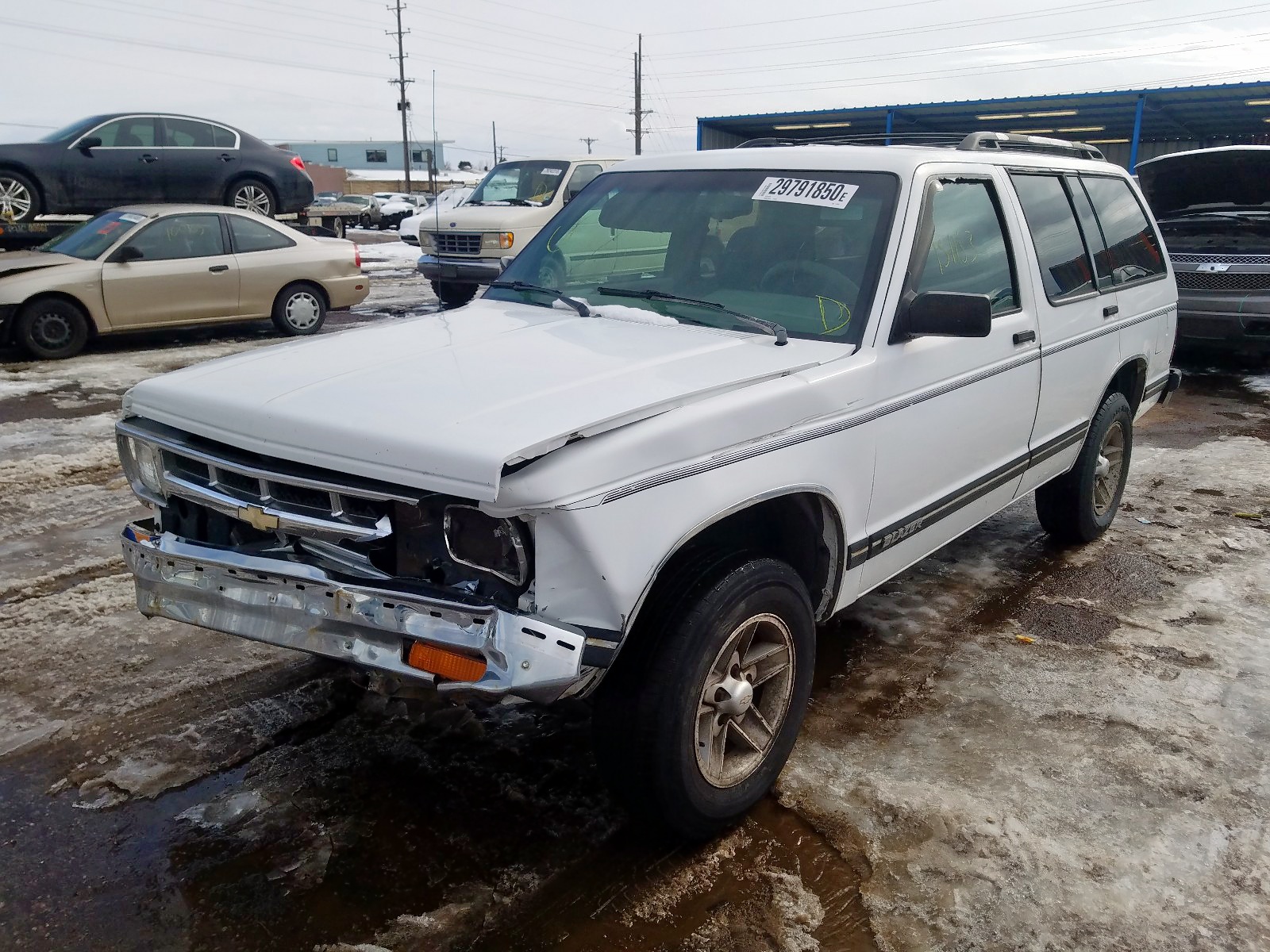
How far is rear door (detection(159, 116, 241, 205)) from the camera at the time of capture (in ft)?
41.3

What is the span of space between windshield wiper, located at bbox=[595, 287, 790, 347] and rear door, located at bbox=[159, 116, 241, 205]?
10998 mm

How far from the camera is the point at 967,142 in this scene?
4.17 metres

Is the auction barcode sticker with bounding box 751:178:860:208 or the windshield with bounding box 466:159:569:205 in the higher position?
the windshield with bounding box 466:159:569:205

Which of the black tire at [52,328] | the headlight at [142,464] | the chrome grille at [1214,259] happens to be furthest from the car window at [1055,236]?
the black tire at [52,328]

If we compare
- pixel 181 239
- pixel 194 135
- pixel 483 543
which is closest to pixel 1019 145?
pixel 483 543

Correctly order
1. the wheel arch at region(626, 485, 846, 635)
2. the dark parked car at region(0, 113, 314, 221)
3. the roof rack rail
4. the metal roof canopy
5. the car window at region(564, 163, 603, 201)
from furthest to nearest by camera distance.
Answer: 1. the metal roof canopy
2. the car window at region(564, 163, 603, 201)
3. the dark parked car at region(0, 113, 314, 221)
4. the roof rack rail
5. the wheel arch at region(626, 485, 846, 635)

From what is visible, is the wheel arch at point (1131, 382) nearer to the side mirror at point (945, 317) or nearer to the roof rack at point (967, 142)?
the roof rack at point (967, 142)

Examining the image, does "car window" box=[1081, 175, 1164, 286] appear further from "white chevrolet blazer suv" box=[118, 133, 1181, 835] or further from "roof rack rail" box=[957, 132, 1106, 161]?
"white chevrolet blazer suv" box=[118, 133, 1181, 835]

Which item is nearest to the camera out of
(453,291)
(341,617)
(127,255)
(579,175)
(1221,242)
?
(341,617)

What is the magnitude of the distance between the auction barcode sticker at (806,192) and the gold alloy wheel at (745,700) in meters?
1.57

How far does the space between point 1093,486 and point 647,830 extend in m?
3.40

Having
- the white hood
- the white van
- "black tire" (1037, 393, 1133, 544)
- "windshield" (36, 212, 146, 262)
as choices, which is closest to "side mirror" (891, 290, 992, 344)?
the white hood

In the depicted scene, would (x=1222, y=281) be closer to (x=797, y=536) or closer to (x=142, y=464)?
(x=797, y=536)

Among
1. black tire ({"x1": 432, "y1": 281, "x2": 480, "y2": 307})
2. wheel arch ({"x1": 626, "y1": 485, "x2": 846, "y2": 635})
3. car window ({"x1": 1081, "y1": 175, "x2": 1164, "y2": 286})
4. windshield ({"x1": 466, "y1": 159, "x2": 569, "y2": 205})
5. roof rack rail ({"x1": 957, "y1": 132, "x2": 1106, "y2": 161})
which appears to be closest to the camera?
wheel arch ({"x1": 626, "y1": 485, "x2": 846, "y2": 635})
